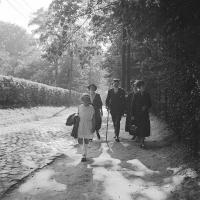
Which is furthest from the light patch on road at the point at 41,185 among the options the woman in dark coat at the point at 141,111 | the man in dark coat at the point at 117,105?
the man in dark coat at the point at 117,105

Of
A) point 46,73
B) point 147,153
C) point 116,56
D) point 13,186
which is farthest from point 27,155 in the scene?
point 46,73

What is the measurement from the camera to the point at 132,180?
6.35 m

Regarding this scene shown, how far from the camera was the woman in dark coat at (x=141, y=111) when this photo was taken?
1008 centimetres

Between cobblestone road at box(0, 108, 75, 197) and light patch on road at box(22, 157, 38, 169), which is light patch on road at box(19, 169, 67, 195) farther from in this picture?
light patch on road at box(22, 157, 38, 169)

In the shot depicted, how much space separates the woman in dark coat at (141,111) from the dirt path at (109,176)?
25.9 inches

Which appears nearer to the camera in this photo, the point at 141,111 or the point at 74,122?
the point at 74,122

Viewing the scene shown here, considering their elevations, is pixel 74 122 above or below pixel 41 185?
above

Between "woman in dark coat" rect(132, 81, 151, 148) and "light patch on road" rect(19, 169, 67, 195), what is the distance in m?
4.14

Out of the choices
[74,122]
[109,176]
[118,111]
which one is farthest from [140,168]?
[118,111]

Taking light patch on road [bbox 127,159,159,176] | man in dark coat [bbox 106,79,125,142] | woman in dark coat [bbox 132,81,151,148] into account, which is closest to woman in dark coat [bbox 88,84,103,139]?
man in dark coat [bbox 106,79,125,142]

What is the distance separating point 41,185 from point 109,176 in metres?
1.36

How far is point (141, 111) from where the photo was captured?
10.2 metres

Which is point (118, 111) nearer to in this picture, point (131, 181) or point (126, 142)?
point (126, 142)

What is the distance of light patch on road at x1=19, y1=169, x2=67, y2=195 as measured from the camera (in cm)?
560
